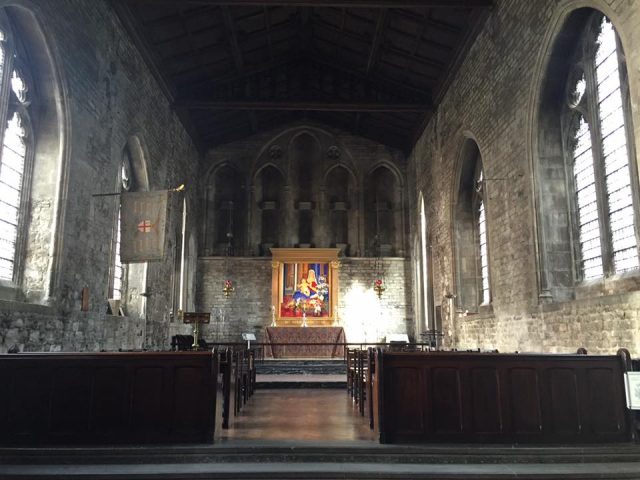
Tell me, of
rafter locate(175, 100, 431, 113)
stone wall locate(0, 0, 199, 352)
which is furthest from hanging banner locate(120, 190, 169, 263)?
rafter locate(175, 100, 431, 113)

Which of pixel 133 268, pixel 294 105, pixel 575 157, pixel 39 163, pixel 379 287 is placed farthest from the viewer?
pixel 379 287

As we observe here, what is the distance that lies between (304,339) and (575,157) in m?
9.86

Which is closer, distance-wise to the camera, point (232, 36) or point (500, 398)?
point (500, 398)

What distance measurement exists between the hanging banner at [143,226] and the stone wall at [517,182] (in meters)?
5.95

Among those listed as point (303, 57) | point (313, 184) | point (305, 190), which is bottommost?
point (305, 190)

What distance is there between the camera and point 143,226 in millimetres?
9117

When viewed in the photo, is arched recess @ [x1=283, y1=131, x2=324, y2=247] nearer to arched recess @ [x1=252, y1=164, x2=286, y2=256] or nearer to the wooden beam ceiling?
arched recess @ [x1=252, y1=164, x2=286, y2=256]

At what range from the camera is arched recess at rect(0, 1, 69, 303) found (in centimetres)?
814

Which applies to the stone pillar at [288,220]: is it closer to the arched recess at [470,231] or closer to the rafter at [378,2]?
the arched recess at [470,231]

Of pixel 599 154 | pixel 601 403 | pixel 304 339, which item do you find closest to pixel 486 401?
pixel 601 403

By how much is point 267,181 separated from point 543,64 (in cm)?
1209

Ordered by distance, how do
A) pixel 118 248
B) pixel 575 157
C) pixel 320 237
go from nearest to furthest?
pixel 575 157 < pixel 118 248 < pixel 320 237

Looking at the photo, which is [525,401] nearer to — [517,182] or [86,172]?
[517,182]

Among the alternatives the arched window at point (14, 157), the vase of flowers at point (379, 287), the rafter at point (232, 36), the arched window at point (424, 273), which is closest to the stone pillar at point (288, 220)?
the vase of flowers at point (379, 287)
